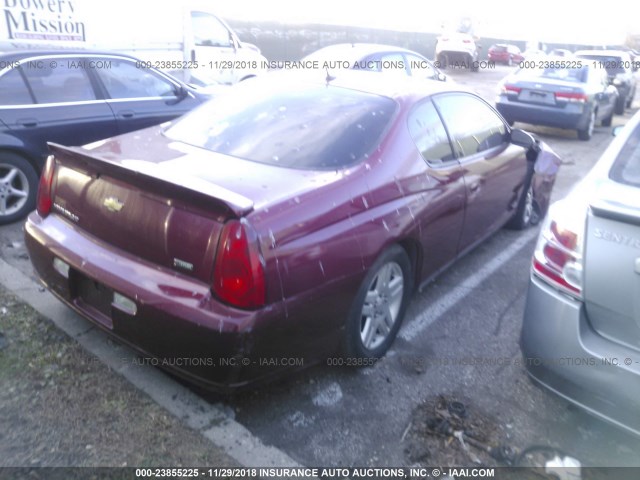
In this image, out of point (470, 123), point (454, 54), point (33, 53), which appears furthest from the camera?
point (454, 54)

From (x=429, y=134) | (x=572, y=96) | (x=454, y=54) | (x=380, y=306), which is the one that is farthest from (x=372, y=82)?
(x=454, y=54)

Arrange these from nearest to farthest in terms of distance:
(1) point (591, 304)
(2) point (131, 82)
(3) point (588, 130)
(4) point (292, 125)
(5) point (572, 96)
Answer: (1) point (591, 304)
(4) point (292, 125)
(2) point (131, 82)
(5) point (572, 96)
(3) point (588, 130)

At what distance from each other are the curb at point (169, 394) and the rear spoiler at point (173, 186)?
2.91 ft

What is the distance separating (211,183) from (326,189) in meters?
0.57

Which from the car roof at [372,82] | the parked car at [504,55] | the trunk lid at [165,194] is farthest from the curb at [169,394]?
the parked car at [504,55]

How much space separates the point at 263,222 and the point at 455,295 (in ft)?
7.67

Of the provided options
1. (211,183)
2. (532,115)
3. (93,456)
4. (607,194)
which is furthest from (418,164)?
(532,115)

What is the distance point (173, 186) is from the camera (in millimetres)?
2631

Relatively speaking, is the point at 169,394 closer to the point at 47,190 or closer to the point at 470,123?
the point at 47,190

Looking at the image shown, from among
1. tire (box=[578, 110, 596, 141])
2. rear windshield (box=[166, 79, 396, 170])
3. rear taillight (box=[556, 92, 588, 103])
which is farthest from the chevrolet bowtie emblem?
tire (box=[578, 110, 596, 141])

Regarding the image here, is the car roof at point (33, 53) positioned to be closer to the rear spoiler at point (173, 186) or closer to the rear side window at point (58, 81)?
the rear side window at point (58, 81)

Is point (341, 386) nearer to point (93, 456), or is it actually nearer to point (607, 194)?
point (93, 456)

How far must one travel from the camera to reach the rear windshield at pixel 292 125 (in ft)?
10.8

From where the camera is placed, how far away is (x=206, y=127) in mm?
3689
